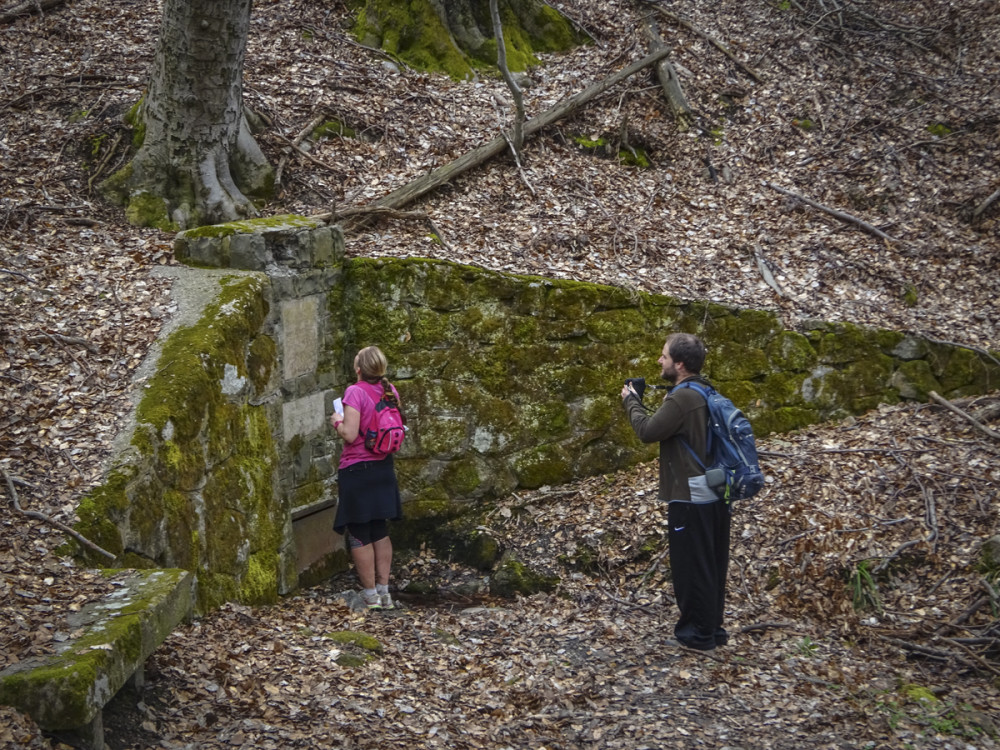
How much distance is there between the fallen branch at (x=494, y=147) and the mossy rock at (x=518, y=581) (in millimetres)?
3183

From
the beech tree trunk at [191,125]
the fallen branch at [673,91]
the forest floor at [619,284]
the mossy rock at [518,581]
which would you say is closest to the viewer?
the forest floor at [619,284]

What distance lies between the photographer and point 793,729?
4.26 m

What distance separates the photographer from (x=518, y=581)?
645cm

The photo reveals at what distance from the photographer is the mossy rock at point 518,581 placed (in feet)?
→ 20.9

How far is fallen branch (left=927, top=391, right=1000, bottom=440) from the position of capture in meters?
6.63

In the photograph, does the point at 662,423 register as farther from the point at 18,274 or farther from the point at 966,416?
the point at 18,274

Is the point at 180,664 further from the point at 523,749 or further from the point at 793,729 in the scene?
the point at 793,729

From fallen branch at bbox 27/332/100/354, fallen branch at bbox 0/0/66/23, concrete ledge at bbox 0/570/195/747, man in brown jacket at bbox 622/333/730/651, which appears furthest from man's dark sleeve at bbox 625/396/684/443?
fallen branch at bbox 0/0/66/23

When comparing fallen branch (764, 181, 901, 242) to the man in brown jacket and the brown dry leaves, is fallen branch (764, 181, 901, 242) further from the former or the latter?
the man in brown jacket

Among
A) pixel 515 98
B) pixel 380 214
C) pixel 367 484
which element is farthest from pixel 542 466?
pixel 515 98

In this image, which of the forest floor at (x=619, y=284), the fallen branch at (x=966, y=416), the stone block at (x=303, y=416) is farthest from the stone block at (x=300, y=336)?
the fallen branch at (x=966, y=416)

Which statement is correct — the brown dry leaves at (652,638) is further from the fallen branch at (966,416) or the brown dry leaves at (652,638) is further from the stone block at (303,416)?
the stone block at (303,416)

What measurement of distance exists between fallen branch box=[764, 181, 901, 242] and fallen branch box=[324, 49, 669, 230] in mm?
2136

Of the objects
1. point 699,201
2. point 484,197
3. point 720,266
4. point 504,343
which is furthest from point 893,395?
point 484,197
